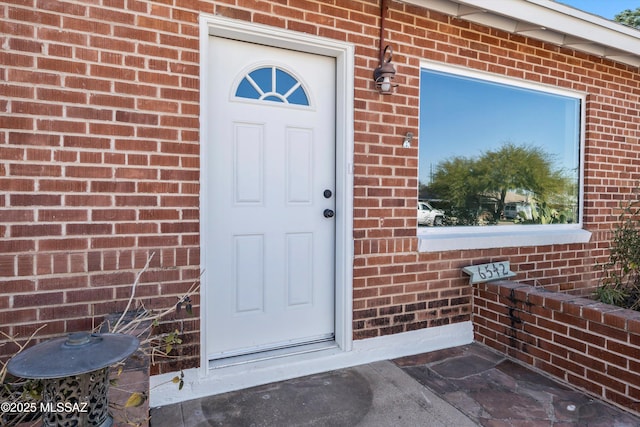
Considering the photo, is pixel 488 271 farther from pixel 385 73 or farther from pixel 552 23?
pixel 552 23

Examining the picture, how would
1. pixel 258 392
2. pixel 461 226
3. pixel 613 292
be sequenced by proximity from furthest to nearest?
1. pixel 461 226
2. pixel 613 292
3. pixel 258 392

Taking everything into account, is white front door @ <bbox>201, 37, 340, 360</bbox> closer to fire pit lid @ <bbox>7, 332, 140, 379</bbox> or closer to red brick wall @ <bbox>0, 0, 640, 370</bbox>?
red brick wall @ <bbox>0, 0, 640, 370</bbox>

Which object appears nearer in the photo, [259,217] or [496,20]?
[259,217]

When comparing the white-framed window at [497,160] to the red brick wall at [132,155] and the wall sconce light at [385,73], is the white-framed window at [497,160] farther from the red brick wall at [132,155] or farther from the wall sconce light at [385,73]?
the wall sconce light at [385,73]

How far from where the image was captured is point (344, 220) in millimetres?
2902

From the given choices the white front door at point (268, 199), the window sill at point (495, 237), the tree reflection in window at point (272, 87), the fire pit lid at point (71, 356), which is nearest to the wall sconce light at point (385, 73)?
the white front door at point (268, 199)

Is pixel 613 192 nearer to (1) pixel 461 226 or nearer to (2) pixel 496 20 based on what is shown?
(1) pixel 461 226

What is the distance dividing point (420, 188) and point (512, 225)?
123 cm

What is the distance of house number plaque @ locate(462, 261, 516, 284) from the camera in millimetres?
3318

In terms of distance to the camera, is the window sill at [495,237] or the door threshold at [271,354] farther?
the window sill at [495,237]

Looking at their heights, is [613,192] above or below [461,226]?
above

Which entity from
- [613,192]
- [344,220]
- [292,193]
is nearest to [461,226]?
[344,220]

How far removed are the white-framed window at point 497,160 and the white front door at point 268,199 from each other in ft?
3.09

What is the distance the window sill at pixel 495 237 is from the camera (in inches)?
128
